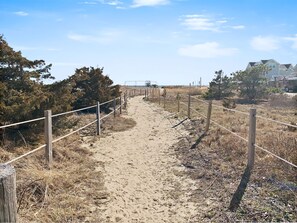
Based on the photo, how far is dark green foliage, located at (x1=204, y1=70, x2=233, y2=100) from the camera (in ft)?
97.8

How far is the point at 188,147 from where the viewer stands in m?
8.71

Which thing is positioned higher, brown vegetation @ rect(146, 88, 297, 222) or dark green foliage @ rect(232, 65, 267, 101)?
dark green foliage @ rect(232, 65, 267, 101)

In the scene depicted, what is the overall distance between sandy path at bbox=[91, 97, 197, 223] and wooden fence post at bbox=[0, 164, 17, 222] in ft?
7.06

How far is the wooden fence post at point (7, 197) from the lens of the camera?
2.16 meters

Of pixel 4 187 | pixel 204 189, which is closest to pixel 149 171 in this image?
pixel 204 189

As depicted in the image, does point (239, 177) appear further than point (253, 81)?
No

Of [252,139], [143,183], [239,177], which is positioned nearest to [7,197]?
[143,183]

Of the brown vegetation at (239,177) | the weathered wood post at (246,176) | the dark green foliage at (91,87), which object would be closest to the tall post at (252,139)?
the weathered wood post at (246,176)

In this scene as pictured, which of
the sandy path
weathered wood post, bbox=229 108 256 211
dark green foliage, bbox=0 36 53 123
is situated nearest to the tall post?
weathered wood post, bbox=229 108 256 211

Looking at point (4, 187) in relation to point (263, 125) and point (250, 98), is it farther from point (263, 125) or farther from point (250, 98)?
point (250, 98)

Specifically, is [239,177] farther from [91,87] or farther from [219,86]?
[219,86]

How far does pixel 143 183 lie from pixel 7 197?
12.4 ft

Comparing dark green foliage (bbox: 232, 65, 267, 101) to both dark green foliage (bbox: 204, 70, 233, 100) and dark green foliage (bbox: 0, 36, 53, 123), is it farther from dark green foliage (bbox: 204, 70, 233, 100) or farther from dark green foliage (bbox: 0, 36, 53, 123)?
dark green foliage (bbox: 0, 36, 53, 123)

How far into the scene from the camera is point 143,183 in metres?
5.80
